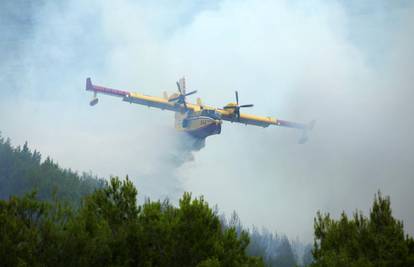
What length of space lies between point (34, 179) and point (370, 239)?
11700 cm

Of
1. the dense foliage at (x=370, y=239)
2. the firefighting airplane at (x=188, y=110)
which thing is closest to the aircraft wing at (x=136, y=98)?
the firefighting airplane at (x=188, y=110)

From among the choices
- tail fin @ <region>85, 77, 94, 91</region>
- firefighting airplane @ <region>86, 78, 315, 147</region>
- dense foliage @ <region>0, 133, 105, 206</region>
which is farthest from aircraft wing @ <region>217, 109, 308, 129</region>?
dense foliage @ <region>0, 133, 105, 206</region>

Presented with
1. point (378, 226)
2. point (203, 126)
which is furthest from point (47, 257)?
point (203, 126)

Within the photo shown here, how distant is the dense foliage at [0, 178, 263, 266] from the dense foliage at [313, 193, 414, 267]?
8.12m

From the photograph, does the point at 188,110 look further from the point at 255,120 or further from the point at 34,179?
the point at 34,179

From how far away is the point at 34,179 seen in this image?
445ft

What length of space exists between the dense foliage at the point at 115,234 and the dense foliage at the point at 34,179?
106491mm

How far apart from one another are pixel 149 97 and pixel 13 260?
5113cm

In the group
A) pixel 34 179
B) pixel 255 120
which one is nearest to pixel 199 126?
pixel 255 120

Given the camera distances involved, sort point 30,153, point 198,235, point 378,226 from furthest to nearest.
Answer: point 30,153
point 378,226
point 198,235

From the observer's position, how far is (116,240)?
1017 inches

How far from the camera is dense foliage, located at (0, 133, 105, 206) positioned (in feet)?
441

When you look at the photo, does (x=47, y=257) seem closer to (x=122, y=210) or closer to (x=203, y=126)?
(x=122, y=210)

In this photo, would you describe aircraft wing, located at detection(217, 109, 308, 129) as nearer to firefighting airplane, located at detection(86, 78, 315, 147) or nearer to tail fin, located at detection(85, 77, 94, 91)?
firefighting airplane, located at detection(86, 78, 315, 147)
